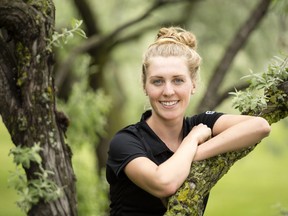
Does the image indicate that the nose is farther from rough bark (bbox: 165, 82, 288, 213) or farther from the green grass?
the green grass

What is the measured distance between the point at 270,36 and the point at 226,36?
81 centimetres

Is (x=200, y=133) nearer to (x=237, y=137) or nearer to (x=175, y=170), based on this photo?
(x=237, y=137)

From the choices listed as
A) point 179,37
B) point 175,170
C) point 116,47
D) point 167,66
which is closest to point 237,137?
point 175,170

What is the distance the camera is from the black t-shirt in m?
3.41

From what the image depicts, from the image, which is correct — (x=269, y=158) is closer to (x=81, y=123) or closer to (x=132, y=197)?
(x=81, y=123)

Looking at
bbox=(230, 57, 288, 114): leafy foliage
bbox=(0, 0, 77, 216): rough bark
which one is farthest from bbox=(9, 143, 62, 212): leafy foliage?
bbox=(230, 57, 288, 114): leafy foliage

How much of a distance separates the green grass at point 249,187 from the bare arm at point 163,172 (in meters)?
11.6

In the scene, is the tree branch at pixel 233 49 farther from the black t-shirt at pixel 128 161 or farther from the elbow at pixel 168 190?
the elbow at pixel 168 190

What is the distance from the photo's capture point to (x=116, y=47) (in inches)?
447

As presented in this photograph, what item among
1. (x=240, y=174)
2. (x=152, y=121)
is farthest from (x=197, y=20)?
(x=240, y=174)

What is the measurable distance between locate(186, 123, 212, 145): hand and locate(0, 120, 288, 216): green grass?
11.2 meters

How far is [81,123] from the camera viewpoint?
867cm

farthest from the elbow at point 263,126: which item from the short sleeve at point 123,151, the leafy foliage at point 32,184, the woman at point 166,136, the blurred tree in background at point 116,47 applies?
the blurred tree in background at point 116,47

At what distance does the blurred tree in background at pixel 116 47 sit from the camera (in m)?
8.67
